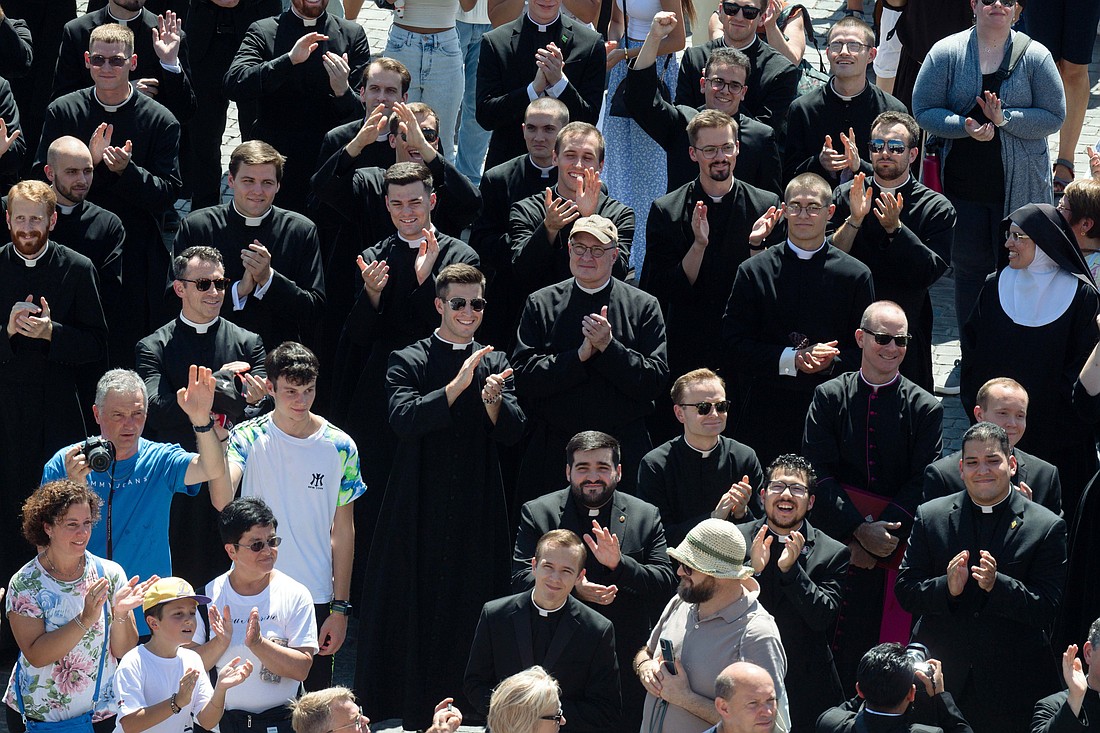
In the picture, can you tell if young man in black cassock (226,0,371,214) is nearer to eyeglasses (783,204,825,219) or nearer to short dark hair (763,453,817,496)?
eyeglasses (783,204,825,219)

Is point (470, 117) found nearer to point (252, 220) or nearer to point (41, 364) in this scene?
point (252, 220)

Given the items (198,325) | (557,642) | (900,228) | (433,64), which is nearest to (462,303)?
(198,325)

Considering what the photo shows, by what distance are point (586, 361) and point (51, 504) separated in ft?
9.35

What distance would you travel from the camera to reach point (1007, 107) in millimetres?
11047

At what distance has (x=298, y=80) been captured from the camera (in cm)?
1145

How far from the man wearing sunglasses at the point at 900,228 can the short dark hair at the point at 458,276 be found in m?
2.16

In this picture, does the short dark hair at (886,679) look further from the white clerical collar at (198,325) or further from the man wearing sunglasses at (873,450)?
the white clerical collar at (198,325)

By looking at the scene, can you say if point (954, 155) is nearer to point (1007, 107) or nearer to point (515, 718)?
point (1007, 107)

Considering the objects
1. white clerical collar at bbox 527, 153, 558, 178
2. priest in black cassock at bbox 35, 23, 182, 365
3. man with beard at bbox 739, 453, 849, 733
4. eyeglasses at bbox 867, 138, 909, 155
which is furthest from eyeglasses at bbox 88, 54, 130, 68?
man with beard at bbox 739, 453, 849, 733

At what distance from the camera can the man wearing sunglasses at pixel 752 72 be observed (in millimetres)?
11664

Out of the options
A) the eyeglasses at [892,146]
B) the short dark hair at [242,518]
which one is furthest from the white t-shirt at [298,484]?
the eyeglasses at [892,146]

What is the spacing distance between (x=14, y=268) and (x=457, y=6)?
4058 mm

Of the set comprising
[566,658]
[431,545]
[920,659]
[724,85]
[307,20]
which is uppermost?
[307,20]

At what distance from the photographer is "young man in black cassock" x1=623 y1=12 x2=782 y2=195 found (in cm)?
1093
